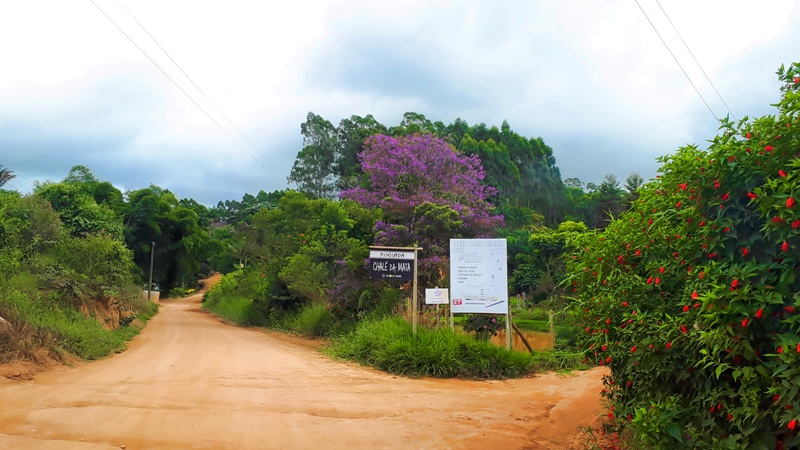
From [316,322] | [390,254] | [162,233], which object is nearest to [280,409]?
[390,254]

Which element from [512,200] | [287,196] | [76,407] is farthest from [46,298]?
[512,200]

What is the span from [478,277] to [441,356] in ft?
7.77

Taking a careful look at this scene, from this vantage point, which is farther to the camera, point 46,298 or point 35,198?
point 35,198

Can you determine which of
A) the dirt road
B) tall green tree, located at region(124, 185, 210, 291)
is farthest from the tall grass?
tall green tree, located at region(124, 185, 210, 291)

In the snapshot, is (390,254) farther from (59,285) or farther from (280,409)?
(59,285)

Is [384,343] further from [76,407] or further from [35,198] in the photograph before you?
[35,198]

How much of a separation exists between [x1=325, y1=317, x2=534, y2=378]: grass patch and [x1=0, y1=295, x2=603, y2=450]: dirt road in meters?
0.53

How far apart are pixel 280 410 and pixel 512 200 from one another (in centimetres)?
4745

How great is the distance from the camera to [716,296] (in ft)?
11.6

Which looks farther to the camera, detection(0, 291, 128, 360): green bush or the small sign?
the small sign

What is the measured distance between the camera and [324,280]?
21219 mm

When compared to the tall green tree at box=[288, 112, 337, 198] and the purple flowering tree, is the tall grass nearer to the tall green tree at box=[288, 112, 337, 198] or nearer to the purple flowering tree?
the purple flowering tree

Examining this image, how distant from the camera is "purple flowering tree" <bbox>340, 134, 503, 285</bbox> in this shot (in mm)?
16250

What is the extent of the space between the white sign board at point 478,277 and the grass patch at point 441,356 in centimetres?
80
